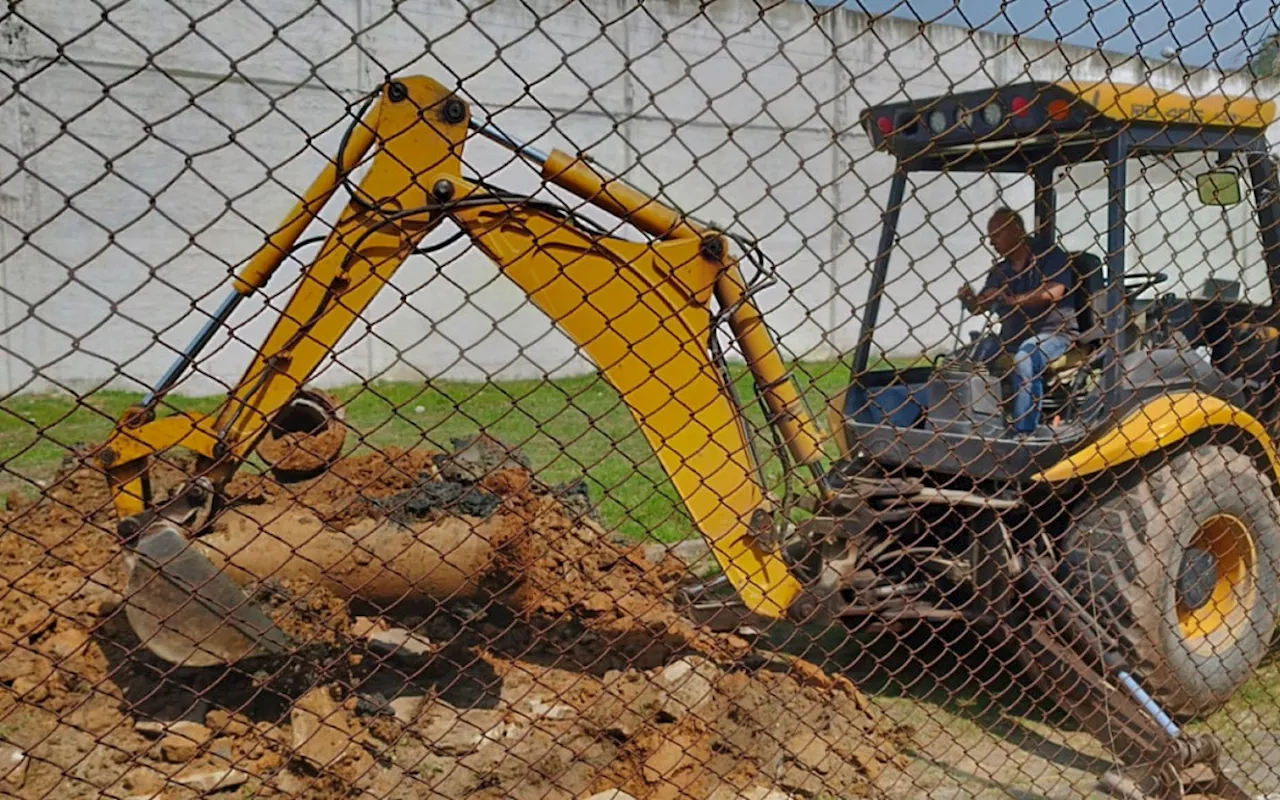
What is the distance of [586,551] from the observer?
4574 mm

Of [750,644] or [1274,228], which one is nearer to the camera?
[1274,228]

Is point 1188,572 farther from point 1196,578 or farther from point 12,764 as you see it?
point 12,764

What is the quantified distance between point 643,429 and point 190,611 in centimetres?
144

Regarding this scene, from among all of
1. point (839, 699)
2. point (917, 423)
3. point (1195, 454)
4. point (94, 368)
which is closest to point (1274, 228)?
point (1195, 454)

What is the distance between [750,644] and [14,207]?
26.9ft

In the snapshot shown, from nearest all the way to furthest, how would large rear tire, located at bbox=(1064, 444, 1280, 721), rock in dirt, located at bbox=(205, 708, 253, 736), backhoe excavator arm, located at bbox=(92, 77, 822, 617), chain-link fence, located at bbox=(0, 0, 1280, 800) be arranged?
backhoe excavator arm, located at bbox=(92, 77, 822, 617)
chain-link fence, located at bbox=(0, 0, 1280, 800)
rock in dirt, located at bbox=(205, 708, 253, 736)
large rear tire, located at bbox=(1064, 444, 1280, 721)

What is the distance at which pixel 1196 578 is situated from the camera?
12.2 ft

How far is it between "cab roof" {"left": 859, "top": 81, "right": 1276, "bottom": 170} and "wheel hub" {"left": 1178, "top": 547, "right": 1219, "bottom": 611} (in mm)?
1427

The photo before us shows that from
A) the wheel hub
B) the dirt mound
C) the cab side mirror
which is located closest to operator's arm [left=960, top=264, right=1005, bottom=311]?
the cab side mirror

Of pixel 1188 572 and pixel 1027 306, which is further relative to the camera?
pixel 1027 306

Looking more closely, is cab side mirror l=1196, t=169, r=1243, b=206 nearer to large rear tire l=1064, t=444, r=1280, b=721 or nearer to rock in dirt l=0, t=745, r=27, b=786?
large rear tire l=1064, t=444, r=1280, b=721

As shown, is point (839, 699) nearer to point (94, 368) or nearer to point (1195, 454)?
point (1195, 454)

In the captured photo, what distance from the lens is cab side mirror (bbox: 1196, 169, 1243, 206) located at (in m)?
3.71

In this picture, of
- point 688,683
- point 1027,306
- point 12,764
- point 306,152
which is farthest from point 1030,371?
point 306,152
